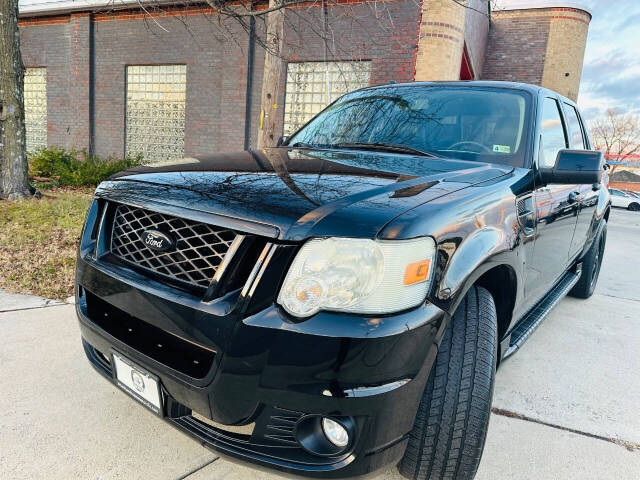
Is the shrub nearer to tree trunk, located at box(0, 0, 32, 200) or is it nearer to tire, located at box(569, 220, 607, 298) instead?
tree trunk, located at box(0, 0, 32, 200)

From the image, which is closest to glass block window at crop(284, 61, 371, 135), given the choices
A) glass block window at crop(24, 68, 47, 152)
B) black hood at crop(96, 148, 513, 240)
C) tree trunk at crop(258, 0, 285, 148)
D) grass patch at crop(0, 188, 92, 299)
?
tree trunk at crop(258, 0, 285, 148)

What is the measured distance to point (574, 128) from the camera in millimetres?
3430

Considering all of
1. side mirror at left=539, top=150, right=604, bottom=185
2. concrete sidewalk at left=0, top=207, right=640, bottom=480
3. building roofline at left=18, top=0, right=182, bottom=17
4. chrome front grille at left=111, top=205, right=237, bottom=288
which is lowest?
concrete sidewalk at left=0, top=207, right=640, bottom=480

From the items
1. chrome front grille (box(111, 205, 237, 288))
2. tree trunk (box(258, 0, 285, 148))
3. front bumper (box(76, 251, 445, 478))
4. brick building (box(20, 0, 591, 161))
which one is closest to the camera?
front bumper (box(76, 251, 445, 478))

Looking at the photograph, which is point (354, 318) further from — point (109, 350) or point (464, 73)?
point (464, 73)

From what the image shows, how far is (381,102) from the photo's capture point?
2.92 meters

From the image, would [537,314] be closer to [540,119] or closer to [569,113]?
[540,119]

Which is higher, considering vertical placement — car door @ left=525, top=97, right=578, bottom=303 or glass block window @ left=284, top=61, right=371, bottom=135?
glass block window @ left=284, top=61, right=371, bottom=135

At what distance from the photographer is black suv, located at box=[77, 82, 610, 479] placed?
1.25 metres

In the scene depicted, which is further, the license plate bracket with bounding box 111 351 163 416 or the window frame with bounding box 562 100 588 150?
the window frame with bounding box 562 100 588 150

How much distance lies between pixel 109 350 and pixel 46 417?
0.68m

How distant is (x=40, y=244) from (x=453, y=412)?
4576mm

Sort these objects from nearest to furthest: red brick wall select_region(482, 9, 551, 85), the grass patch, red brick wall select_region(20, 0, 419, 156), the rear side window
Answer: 1. the rear side window
2. the grass patch
3. red brick wall select_region(20, 0, 419, 156)
4. red brick wall select_region(482, 9, 551, 85)

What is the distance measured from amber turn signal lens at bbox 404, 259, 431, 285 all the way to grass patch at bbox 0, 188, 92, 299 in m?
3.17
